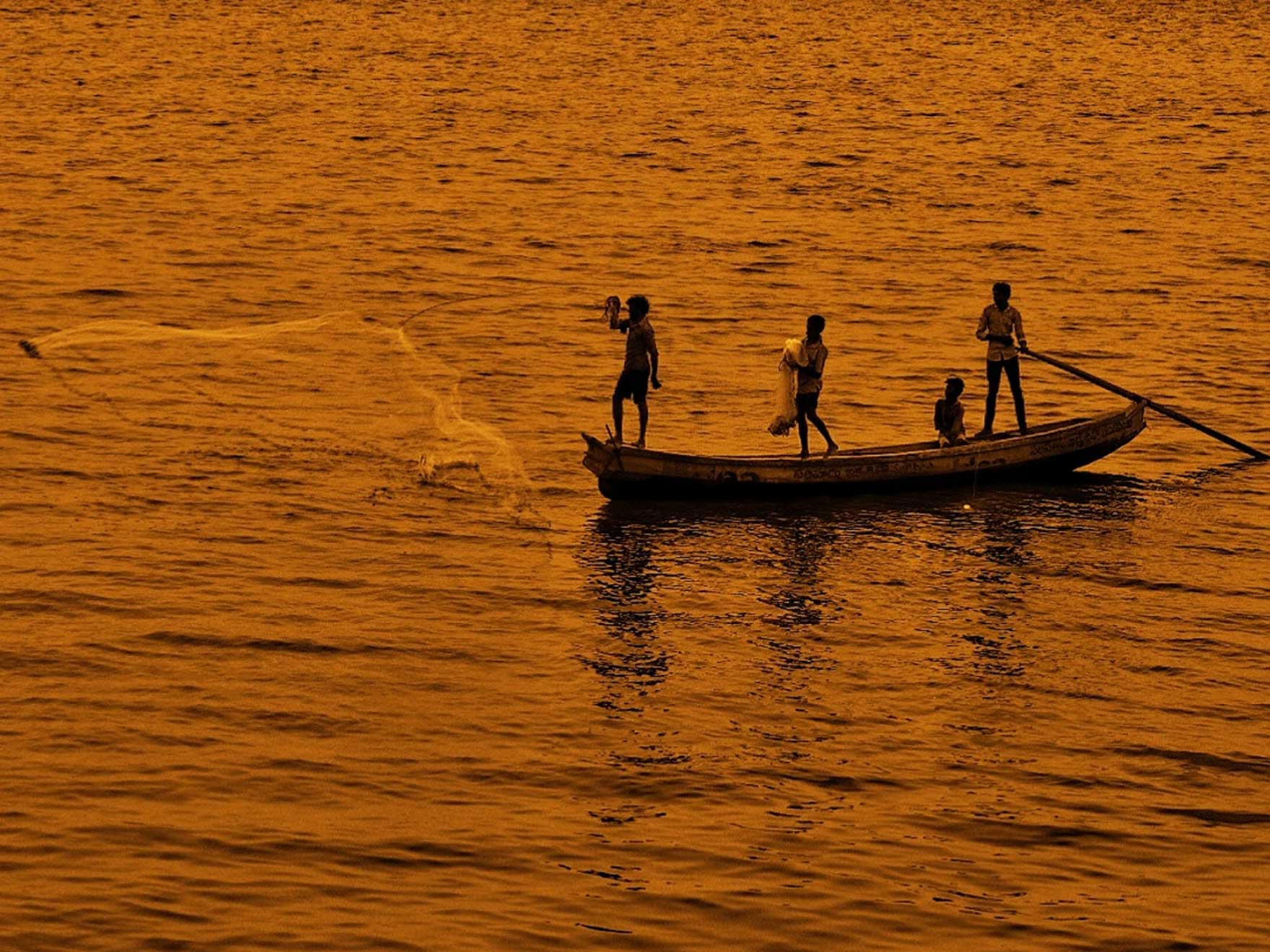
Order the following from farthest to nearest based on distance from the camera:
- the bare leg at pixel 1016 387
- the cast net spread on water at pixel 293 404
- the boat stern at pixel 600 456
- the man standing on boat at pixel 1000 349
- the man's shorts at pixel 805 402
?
the cast net spread on water at pixel 293 404, the bare leg at pixel 1016 387, the man standing on boat at pixel 1000 349, the man's shorts at pixel 805 402, the boat stern at pixel 600 456

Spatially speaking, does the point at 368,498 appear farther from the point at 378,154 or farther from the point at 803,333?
the point at 378,154

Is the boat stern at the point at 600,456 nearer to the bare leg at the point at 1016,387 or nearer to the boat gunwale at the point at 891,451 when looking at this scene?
the boat gunwale at the point at 891,451

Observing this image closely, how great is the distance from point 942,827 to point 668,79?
150 feet

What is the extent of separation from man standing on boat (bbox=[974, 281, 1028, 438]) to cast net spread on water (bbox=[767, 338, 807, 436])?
2.02 m

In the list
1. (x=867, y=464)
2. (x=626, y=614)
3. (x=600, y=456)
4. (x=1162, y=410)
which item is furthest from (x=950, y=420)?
(x=626, y=614)

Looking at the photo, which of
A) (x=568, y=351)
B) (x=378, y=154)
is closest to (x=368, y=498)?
(x=568, y=351)

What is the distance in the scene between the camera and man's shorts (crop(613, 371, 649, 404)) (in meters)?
19.6

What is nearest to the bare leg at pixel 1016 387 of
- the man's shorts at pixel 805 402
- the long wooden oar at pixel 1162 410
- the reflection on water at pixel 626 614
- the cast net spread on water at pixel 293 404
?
the long wooden oar at pixel 1162 410

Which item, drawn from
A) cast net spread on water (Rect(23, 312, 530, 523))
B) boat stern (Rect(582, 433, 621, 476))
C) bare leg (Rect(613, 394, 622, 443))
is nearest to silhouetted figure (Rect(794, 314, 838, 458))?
bare leg (Rect(613, 394, 622, 443))

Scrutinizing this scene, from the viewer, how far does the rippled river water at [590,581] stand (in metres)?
12.2

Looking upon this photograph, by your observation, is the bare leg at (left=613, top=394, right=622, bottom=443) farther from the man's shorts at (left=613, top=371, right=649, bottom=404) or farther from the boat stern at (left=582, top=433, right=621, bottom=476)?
the boat stern at (left=582, top=433, right=621, bottom=476)

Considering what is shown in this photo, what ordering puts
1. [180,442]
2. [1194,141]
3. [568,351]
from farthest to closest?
[1194,141] < [568,351] < [180,442]

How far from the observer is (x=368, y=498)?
19.8 meters

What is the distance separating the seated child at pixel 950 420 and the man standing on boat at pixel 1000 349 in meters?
0.49
